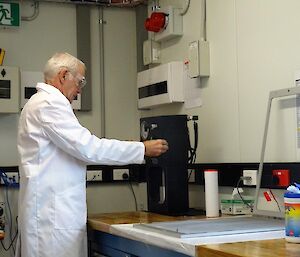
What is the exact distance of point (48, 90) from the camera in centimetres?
277

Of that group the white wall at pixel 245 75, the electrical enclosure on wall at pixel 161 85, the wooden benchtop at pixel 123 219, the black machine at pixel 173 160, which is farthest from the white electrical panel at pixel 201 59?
the wooden benchtop at pixel 123 219

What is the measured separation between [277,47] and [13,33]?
2014mm

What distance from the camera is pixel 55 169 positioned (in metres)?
2.71

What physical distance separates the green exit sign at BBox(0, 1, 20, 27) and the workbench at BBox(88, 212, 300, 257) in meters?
1.60

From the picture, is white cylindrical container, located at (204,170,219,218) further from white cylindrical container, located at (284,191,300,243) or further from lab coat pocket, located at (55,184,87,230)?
white cylindrical container, located at (284,191,300,243)

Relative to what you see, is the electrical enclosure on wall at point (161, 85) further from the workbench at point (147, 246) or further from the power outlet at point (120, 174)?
the workbench at point (147, 246)

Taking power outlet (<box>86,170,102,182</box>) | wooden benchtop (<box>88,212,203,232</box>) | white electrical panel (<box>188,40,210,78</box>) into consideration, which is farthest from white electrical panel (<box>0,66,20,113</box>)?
white electrical panel (<box>188,40,210,78</box>)

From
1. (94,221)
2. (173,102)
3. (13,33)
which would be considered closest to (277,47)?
(173,102)

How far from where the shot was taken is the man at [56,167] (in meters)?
2.65

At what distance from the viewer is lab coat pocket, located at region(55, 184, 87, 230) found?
267cm

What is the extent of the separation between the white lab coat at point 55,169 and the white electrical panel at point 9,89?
102 cm

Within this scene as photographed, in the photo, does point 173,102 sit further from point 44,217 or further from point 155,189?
point 44,217

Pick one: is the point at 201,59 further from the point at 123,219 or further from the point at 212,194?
the point at 123,219

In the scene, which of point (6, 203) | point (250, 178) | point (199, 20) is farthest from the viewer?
point (6, 203)
